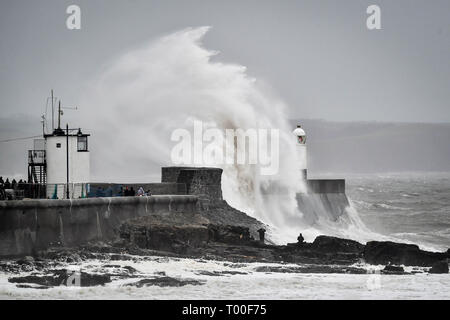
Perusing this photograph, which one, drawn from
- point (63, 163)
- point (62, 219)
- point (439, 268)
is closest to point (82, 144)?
point (63, 163)

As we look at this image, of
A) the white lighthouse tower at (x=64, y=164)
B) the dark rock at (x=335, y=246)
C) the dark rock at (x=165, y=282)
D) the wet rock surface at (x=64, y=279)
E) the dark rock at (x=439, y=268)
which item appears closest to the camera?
the wet rock surface at (x=64, y=279)

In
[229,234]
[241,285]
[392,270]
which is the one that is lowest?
[241,285]

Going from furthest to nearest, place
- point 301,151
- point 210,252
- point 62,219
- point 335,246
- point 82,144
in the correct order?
point 301,151 < point 82,144 < point 335,246 < point 210,252 < point 62,219

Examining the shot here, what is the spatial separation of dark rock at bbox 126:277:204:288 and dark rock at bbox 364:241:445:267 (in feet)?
17.3

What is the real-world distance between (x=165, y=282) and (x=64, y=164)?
6.04m

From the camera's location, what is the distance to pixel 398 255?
79.7ft

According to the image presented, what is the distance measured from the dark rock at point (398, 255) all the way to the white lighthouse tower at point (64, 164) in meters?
7.39

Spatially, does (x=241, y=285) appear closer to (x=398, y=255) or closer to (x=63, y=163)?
(x=398, y=255)

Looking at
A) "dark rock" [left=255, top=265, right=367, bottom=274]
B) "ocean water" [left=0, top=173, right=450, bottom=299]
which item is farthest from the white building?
"dark rock" [left=255, top=265, right=367, bottom=274]

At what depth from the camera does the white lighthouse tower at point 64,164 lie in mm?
25359

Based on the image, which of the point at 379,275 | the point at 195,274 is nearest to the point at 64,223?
the point at 195,274

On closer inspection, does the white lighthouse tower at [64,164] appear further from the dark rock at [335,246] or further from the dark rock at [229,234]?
the dark rock at [335,246]

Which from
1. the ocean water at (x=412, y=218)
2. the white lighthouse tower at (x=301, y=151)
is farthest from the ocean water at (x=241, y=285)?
the white lighthouse tower at (x=301, y=151)

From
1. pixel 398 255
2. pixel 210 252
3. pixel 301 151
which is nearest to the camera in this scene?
pixel 398 255
